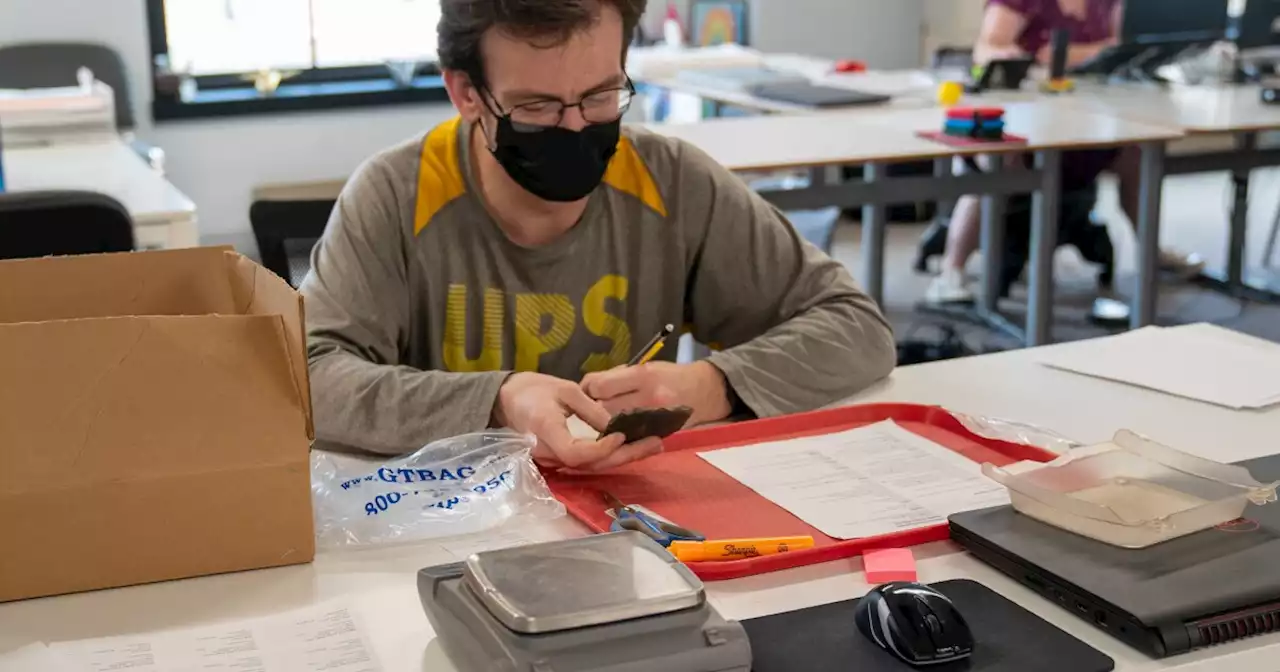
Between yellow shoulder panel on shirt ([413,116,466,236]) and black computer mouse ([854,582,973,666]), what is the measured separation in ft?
2.81

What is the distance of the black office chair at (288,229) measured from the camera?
6.18 ft

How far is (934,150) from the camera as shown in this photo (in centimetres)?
320

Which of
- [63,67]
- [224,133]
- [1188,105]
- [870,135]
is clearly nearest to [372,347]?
[870,135]

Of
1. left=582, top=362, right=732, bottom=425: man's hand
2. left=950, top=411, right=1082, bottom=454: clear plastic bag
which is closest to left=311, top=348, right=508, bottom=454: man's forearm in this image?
left=582, top=362, right=732, bottom=425: man's hand

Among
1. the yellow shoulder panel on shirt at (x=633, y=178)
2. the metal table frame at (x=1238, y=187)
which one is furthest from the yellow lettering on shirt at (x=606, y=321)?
the metal table frame at (x=1238, y=187)

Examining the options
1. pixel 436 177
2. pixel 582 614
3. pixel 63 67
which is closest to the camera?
pixel 582 614

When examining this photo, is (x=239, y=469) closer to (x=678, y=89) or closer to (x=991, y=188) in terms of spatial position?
(x=991, y=188)

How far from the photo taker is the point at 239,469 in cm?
105

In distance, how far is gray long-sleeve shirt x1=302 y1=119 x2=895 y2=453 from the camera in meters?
1.55

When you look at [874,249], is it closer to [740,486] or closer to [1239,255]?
[1239,255]

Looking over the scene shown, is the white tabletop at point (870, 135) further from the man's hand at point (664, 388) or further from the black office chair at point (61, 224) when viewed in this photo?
the man's hand at point (664, 388)

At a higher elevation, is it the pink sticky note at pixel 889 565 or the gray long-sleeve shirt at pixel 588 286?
the gray long-sleeve shirt at pixel 588 286

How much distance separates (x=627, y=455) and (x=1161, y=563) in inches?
18.2

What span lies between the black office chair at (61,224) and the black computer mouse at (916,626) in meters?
1.64
